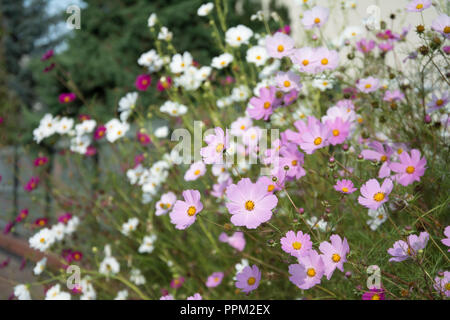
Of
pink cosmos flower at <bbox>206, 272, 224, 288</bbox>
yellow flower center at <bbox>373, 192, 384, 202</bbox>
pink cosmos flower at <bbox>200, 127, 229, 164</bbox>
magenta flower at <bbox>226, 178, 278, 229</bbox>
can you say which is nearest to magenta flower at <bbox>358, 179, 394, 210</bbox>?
yellow flower center at <bbox>373, 192, 384, 202</bbox>

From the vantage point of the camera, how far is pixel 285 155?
1.00 meters

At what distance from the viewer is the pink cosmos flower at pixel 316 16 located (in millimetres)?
1254

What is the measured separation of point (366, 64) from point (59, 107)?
620cm

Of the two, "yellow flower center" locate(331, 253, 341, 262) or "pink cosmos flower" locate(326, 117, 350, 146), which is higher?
"pink cosmos flower" locate(326, 117, 350, 146)

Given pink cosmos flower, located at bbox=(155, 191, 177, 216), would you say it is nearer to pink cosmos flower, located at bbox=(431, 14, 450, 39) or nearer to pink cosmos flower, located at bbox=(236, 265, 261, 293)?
pink cosmos flower, located at bbox=(236, 265, 261, 293)

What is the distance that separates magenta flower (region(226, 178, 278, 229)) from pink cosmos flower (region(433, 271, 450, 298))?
375mm

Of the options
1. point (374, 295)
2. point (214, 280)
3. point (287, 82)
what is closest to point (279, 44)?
point (287, 82)

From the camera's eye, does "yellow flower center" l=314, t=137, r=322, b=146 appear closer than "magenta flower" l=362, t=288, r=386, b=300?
No

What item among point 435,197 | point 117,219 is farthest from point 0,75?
point 435,197

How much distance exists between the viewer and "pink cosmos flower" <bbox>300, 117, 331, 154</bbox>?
92cm

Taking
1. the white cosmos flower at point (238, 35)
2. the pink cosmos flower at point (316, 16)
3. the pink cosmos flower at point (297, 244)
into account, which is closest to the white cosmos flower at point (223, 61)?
the white cosmos flower at point (238, 35)

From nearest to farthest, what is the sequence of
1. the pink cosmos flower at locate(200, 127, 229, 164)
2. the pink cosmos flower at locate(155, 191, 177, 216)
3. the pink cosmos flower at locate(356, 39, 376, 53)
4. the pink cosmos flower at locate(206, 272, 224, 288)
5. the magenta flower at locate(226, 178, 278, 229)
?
the magenta flower at locate(226, 178, 278, 229)
the pink cosmos flower at locate(200, 127, 229, 164)
the pink cosmos flower at locate(155, 191, 177, 216)
the pink cosmos flower at locate(206, 272, 224, 288)
the pink cosmos flower at locate(356, 39, 376, 53)

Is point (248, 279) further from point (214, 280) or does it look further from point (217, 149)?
point (214, 280)

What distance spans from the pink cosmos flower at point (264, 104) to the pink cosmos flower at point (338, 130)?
0.69 feet
